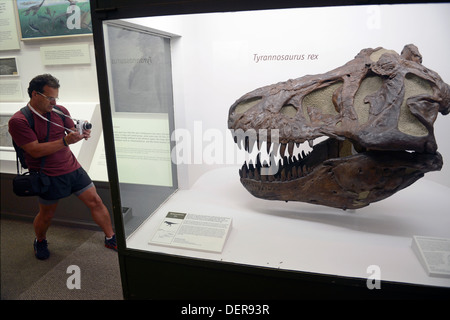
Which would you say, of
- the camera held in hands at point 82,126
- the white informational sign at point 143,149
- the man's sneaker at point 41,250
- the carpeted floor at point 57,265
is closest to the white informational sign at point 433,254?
the white informational sign at point 143,149

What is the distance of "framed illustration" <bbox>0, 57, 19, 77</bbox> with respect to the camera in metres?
3.13

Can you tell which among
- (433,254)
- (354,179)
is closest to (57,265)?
(354,179)

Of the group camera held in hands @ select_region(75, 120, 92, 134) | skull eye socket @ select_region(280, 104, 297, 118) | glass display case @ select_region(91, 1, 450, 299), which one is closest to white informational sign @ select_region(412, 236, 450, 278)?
glass display case @ select_region(91, 1, 450, 299)

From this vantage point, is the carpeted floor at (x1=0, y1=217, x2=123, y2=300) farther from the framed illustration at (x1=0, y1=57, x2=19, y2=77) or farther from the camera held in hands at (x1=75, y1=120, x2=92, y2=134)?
the framed illustration at (x1=0, y1=57, x2=19, y2=77)

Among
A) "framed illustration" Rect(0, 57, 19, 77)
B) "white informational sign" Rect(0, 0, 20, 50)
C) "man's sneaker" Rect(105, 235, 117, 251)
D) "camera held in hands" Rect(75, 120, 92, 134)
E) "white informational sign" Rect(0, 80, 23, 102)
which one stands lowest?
"man's sneaker" Rect(105, 235, 117, 251)

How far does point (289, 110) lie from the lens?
2.06 meters

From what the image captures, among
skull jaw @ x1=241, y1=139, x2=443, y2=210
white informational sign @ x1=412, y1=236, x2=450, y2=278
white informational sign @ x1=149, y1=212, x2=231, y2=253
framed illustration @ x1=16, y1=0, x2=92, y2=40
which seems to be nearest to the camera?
white informational sign @ x1=412, y1=236, x2=450, y2=278

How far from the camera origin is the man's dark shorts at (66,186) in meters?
2.72

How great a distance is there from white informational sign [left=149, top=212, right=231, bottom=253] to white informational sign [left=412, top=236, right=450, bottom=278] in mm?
1111

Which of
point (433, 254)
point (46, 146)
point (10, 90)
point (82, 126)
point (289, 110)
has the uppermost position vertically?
point (10, 90)

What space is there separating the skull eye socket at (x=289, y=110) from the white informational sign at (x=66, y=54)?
6.55 ft

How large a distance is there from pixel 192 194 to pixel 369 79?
1549 mm

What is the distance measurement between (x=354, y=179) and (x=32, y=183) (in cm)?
241

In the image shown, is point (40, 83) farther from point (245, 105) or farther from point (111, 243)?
point (245, 105)
